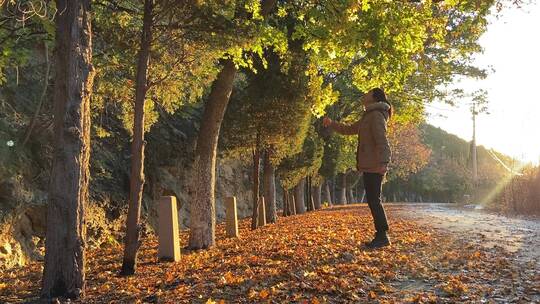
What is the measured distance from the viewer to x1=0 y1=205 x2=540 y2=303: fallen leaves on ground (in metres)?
4.86

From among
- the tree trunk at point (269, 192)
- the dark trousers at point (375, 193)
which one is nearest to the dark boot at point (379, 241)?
the dark trousers at point (375, 193)

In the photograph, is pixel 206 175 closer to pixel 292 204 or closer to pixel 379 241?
pixel 379 241

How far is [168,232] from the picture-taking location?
7742mm

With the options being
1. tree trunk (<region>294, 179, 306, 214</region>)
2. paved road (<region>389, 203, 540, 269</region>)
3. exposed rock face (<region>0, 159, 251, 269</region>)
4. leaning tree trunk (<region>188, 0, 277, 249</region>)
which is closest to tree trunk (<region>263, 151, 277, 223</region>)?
exposed rock face (<region>0, 159, 251, 269</region>)

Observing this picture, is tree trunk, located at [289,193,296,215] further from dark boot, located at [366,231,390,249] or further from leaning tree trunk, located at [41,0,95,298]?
leaning tree trunk, located at [41,0,95,298]

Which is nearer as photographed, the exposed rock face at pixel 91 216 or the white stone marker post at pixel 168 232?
the white stone marker post at pixel 168 232

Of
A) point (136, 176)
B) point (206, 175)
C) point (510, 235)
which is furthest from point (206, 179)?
point (510, 235)

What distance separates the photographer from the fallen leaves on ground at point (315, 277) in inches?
191

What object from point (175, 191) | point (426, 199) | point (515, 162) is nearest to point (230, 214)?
point (175, 191)

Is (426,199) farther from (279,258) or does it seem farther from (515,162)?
(279,258)

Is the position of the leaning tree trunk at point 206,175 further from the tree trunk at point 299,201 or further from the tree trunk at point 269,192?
the tree trunk at point 299,201

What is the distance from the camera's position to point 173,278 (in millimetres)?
5984

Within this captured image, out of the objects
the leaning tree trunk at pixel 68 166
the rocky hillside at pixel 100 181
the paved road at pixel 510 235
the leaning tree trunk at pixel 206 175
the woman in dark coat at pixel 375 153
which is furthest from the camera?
the rocky hillside at pixel 100 181

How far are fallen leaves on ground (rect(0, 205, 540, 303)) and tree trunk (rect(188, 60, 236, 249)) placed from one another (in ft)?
2.27
